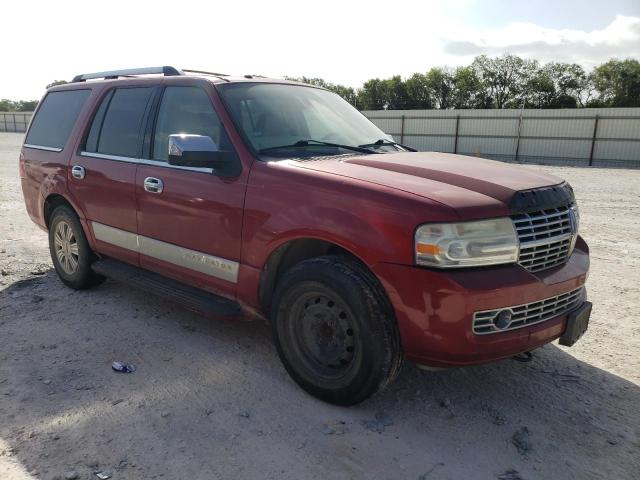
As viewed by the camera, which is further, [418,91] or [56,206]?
[418,91]

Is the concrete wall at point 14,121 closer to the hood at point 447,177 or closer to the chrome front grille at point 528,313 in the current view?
the hood at point 447,177

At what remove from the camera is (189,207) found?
3.73 meters

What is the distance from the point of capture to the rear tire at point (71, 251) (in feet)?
16.2

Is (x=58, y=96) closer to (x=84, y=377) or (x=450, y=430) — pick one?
(x=84, y=377)

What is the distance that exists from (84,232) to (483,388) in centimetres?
366

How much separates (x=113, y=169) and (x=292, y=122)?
5.27 feet

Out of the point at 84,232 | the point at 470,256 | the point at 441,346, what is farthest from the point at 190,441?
the point at 84,232

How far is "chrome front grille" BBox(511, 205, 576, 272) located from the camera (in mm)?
2840

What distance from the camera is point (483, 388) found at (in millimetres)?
3420

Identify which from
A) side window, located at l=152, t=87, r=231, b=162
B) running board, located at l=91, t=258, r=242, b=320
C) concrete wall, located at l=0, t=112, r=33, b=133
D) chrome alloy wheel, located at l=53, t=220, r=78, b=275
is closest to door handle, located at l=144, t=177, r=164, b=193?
side window, located at l=152, t=87, r=231, b=162

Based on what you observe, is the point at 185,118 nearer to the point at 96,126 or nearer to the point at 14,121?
the point at 96,126

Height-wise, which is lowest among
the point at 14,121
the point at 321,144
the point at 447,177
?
the point at 14,121

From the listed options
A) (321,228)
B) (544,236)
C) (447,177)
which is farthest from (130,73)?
(544,236)

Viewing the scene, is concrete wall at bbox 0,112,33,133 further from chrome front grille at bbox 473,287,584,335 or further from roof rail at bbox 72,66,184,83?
chrome front grille at bbox 473,287,584,335
